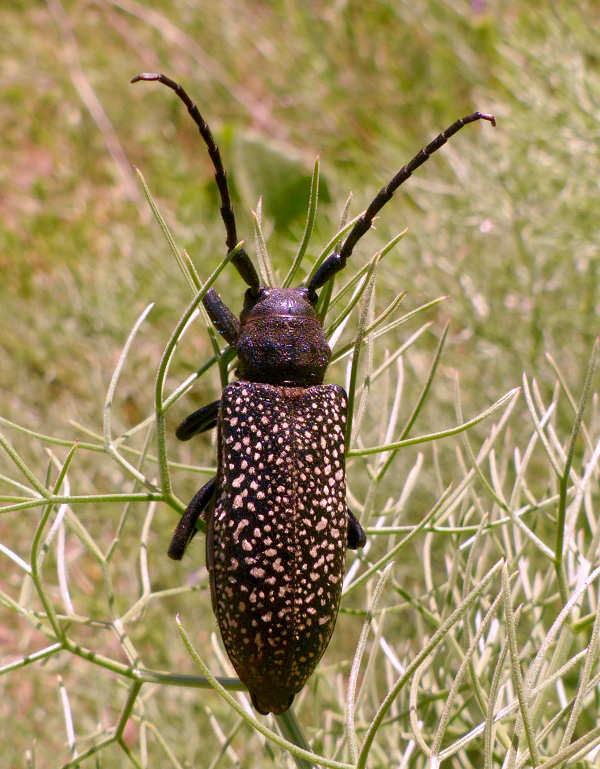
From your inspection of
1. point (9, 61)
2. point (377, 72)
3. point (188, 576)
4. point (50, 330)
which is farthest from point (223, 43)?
point (188, 576)

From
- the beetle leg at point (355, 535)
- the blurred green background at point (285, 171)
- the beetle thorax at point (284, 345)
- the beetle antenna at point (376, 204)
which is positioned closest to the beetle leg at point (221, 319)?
the beetle thorax at point (284, 345)

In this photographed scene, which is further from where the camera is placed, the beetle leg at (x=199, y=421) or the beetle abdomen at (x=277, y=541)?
the beetle leg at (x=199, y=421)

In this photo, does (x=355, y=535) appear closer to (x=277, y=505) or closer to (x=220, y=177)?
(x=277, y=505)

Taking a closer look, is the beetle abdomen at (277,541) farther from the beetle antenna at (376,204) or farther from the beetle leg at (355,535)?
the beetle antenna at (376,204)

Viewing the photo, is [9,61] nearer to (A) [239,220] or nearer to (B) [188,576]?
(A) [239,220]

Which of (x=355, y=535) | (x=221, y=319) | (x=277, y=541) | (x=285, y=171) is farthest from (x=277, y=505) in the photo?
(x=285, y=171)

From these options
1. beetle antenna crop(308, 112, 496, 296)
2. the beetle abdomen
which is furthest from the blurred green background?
the beetle abdomen
